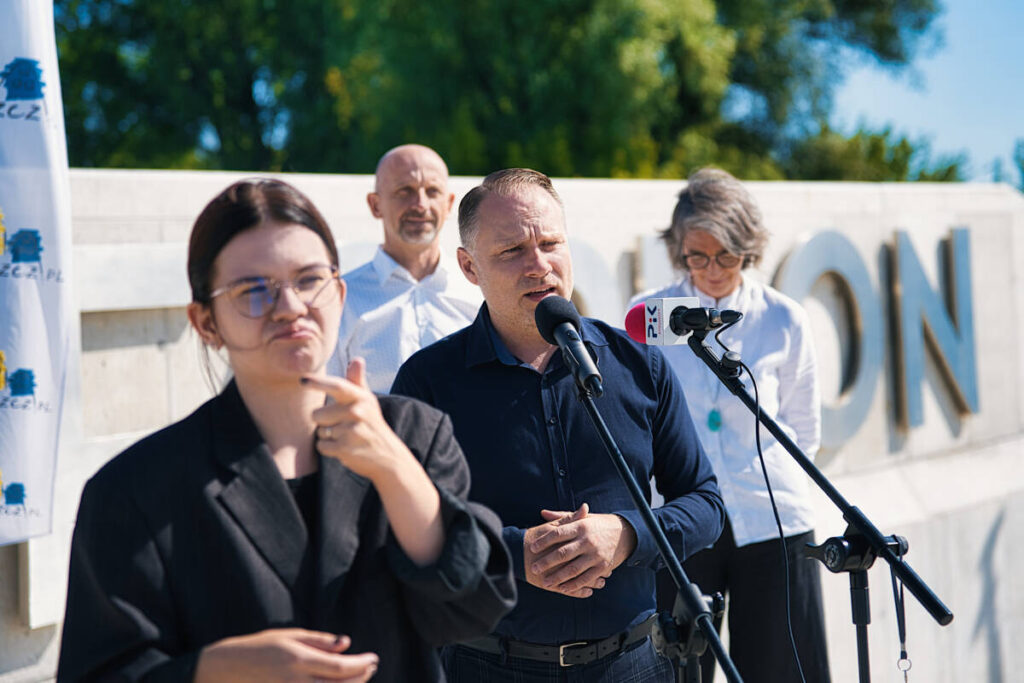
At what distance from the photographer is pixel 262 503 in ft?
5.01

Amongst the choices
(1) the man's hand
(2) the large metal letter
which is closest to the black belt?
(1) the man's hand

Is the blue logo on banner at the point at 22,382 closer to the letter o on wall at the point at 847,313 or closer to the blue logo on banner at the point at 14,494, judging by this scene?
the blue logo on banner at the point at 14,494

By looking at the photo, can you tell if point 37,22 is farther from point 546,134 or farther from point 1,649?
point 546,134

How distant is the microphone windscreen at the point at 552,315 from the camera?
2.26 metres

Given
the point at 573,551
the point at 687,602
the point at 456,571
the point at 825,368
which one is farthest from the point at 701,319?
the point at 825,368

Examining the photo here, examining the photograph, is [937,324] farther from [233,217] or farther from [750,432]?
[233,217]

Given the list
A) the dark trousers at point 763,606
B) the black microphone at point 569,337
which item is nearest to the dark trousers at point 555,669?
the black microphone at point 569,337

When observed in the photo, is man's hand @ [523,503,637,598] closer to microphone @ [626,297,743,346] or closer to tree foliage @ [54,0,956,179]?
microphone @ [626,297,743,346]

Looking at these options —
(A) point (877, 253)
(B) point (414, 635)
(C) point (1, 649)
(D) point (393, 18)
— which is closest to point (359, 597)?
(B) point (414, 635)

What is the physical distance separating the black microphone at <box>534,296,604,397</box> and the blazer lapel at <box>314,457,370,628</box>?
560 millimetres

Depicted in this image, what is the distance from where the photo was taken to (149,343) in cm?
431

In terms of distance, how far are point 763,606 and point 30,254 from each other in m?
2.60

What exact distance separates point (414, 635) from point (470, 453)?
32.5 inches

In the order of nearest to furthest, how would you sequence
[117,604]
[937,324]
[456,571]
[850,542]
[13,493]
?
[117,604] → [456,571] → [850,542] → [13,493] → [937,324]
